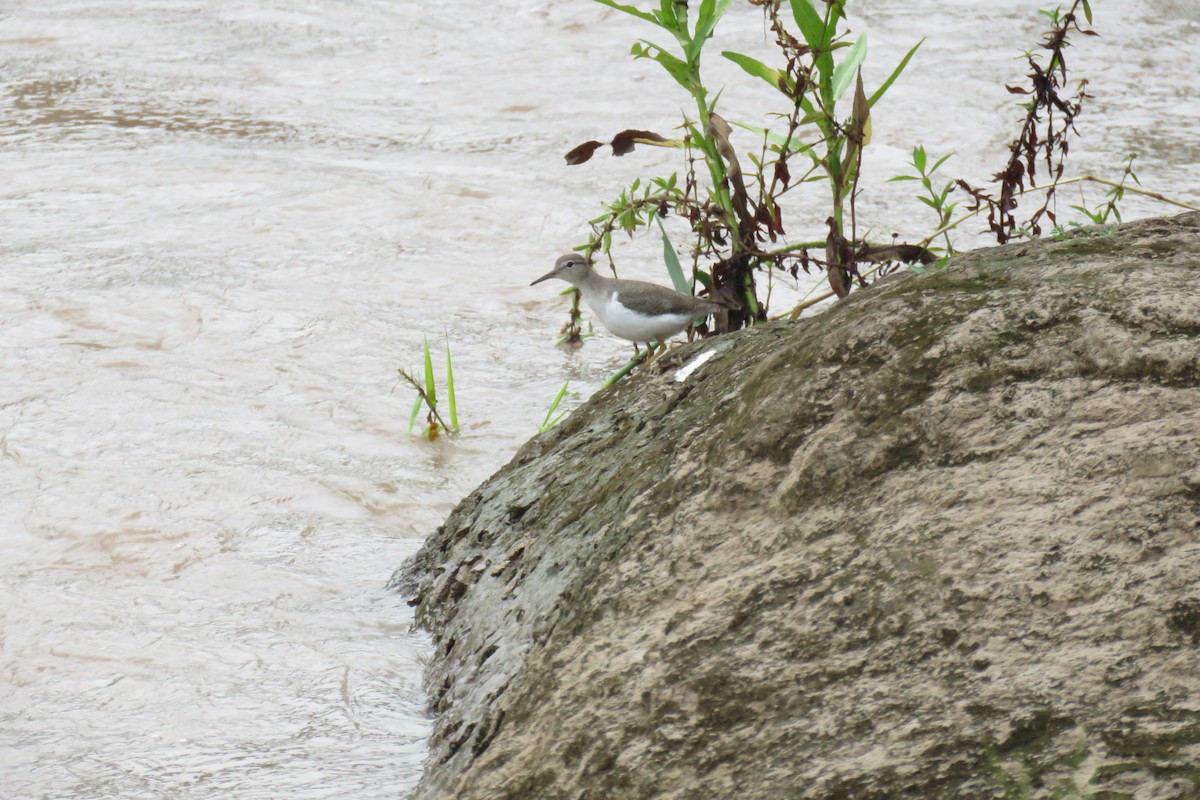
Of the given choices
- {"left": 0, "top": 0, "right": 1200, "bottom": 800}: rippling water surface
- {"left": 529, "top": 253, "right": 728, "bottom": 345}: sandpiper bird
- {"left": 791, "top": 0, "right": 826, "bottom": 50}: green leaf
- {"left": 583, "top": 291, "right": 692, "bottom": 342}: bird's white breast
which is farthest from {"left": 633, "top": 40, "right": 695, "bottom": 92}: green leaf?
{"left": 0, "top": 0, "right": 1200, "bottom": 800}: rippling water surface

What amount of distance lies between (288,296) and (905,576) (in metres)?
4.96

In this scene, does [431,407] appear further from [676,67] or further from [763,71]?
[763,71]

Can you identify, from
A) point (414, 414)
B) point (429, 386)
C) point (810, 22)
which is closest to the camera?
point (810, 22)

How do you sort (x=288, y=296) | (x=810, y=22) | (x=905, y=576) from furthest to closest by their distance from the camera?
(x=288, y=296) < (x=810, y=22) < (x=905, y=576)

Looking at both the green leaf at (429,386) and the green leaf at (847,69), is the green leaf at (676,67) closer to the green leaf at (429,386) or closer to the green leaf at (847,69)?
the green leaf at (847,69)

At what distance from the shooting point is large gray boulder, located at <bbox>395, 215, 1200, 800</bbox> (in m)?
2.10

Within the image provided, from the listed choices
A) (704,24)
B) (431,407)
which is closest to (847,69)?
(704,24)

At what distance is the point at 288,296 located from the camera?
6.78 meters

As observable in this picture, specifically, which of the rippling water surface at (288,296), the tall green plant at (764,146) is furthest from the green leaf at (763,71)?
the rippling water surface at (288,296)

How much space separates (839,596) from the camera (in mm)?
2363

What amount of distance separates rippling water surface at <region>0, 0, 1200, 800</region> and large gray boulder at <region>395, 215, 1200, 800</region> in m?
0.88

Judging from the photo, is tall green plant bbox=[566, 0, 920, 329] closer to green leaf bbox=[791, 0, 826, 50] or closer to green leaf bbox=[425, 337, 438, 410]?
green leaf bbox=[791, 0, 826, 50]

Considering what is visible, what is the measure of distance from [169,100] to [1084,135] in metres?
5.97

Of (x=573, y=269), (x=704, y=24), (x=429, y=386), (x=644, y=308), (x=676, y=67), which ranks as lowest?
(x=429, y=386)
